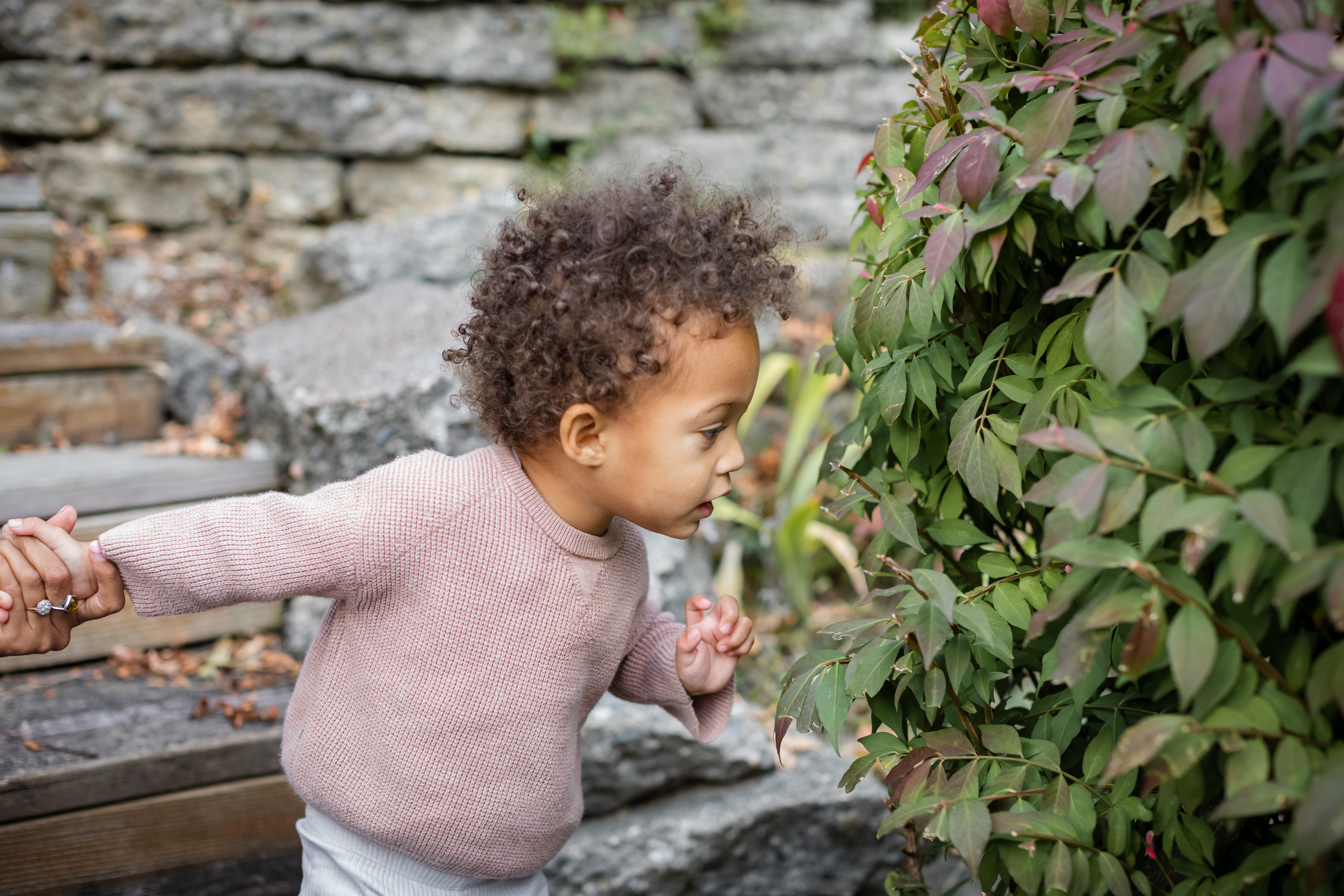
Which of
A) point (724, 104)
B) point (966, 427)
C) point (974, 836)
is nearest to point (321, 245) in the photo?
point (724, 104)

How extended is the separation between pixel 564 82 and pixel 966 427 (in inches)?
142

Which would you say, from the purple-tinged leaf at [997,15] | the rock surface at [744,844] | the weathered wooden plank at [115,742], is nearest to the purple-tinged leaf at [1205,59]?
the purple-tinged leaf at [997,15]

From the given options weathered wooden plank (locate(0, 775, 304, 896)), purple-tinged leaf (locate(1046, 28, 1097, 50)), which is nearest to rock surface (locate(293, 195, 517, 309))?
weathered wooden plank (locate(0, 775, 304, 896))

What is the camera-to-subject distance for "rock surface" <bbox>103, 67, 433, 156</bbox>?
3.83 metres

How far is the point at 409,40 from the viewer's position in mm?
4105

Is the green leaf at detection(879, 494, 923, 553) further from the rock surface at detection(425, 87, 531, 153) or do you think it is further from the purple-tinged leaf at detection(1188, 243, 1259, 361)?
the rock surface at detection(425, 87, 531, 153)

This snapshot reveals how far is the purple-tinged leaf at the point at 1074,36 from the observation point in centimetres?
109

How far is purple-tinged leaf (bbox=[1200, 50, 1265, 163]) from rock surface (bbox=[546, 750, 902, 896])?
6.02 feet

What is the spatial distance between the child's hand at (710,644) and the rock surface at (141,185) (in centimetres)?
332

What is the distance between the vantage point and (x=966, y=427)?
121 cm

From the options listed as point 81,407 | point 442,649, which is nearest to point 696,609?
point 442,649

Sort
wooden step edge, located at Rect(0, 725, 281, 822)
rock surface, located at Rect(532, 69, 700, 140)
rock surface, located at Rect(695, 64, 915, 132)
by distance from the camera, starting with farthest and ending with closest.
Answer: rock surface, located at Rect(695, 64, 915, 132) < rock surface, located at Rect(532, 69, 700, 140) < wooden step edge, located at Rect(0, 725, 281, 822)

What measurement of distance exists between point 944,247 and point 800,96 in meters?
3.85

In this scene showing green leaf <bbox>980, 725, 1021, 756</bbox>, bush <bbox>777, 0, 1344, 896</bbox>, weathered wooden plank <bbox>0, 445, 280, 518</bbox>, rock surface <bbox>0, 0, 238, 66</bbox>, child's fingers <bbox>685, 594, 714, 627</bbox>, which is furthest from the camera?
rock surface <bbox>0, 0, 238, 66</bbox>
